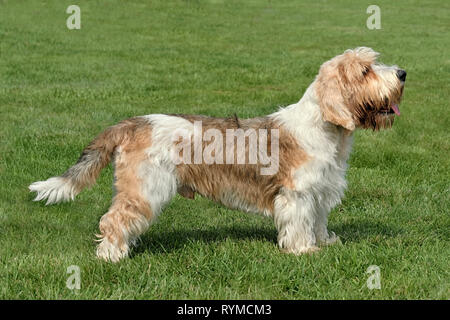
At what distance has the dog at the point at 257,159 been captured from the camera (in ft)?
17.4

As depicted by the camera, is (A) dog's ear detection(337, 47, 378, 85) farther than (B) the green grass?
Yes

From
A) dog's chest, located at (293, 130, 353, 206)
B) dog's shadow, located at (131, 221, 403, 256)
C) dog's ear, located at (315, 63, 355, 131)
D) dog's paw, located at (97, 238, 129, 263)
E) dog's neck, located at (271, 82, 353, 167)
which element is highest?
dog's ear, located at (315, 63, 355, 131)

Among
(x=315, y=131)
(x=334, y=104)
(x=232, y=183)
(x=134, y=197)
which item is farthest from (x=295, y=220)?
(x=134, y=197)

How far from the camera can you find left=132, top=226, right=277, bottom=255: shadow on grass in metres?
5.73

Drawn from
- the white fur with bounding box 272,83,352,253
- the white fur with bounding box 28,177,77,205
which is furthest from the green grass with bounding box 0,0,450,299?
the white fur with bounding box 28,177,77,205

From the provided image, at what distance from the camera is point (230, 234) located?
6.13 metres

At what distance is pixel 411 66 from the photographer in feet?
54.6

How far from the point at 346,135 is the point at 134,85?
8.57 meters

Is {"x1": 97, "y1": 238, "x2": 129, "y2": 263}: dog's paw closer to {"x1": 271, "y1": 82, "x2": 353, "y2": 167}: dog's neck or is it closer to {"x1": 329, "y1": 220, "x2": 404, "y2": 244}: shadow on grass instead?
{"x1": 271, "y1": 82, "x2": 353, "y2": 167}: dog's neck

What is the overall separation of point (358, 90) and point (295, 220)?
1260 mm

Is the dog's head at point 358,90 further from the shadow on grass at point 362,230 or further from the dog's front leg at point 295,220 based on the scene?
the shadow on grass at point 362,230

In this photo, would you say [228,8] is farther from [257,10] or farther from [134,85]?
[134,85]

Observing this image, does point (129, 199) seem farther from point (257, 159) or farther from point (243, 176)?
point (257, 159)

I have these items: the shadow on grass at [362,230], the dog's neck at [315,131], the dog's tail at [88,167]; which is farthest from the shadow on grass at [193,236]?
the dog's neck at [315,131]
